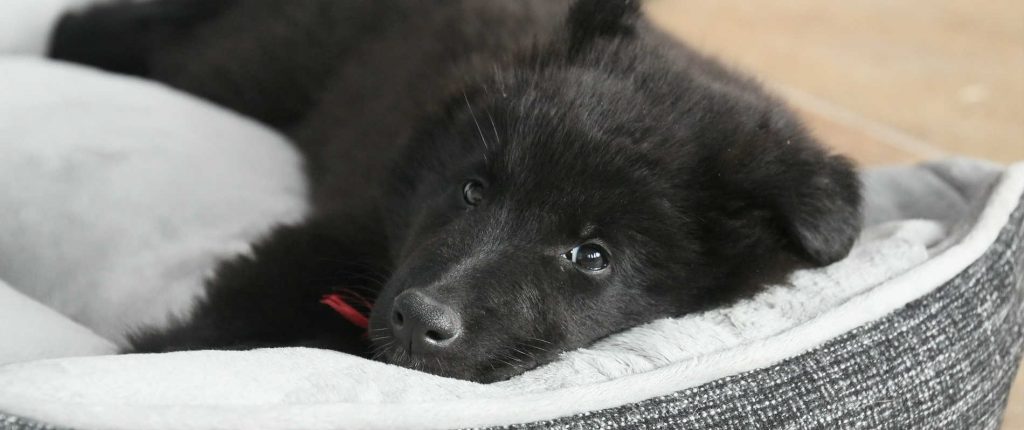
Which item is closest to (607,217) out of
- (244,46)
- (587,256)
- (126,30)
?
(587,256)

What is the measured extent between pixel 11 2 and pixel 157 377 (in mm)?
2305

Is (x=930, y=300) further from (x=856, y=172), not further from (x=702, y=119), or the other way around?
(x=702, y=119)

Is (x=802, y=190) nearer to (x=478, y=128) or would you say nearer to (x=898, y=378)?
(x=898, y=378)

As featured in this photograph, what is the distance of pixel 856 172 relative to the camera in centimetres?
192

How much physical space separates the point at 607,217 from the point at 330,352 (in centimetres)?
57

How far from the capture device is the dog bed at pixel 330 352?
4.16ft

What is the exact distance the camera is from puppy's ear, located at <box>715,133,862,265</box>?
1769 mm

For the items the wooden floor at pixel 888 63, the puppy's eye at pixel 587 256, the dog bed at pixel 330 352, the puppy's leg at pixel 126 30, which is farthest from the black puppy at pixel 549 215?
the wooden floor at pixel 888 63

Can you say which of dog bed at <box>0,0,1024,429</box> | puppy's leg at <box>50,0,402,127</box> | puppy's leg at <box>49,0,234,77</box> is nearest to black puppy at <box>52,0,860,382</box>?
dog bed at <box>0,0,1024,429</box>

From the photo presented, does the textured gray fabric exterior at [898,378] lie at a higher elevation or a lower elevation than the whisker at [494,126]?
lower

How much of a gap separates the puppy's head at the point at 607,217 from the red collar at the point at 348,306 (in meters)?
0.17

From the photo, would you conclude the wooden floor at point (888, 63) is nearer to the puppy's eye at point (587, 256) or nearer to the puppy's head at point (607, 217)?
the puppy's head at point (607, 217)

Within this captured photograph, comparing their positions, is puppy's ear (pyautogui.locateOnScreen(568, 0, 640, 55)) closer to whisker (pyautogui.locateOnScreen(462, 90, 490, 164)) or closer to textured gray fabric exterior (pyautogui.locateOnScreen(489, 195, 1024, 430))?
whisker (pyautogui.locateOnScreen(462, 90, 490, 164))

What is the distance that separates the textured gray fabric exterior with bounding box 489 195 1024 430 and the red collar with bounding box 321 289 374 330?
74 cm
